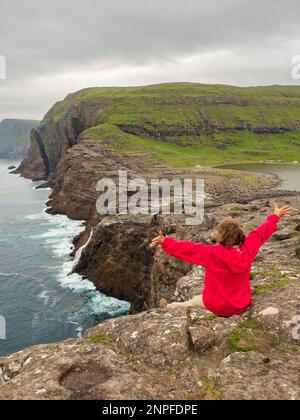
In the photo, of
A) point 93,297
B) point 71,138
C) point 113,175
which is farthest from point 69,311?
point 71,138

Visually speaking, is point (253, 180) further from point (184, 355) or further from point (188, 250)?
point (184, 355)

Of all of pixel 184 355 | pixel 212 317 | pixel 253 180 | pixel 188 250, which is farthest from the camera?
pixel 253 180

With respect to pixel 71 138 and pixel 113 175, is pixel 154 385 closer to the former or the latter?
pixel 113 175

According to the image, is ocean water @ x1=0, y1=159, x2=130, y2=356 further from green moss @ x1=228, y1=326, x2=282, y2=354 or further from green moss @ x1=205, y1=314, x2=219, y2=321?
green moss @ x1=228, y1=326, x2=282, y2=354

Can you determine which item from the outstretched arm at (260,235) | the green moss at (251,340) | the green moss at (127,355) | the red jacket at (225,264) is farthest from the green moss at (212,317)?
the green moss at (127,355)

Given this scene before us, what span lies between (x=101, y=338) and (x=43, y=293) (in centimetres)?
4347

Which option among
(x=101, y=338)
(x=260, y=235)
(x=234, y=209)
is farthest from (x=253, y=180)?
(x=101, y=338)

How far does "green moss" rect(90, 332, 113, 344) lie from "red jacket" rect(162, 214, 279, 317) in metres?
3.25

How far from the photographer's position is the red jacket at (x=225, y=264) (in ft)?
33.6

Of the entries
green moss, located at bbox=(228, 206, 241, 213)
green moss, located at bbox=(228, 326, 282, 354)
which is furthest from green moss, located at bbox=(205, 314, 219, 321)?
green moss, located at bbox=(228, 206, 241, 213)

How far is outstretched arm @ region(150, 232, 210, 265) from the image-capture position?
407 inches

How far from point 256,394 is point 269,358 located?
5.17 feet

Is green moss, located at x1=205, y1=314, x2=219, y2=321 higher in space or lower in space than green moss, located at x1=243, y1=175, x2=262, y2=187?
higher

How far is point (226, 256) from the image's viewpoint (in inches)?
401
